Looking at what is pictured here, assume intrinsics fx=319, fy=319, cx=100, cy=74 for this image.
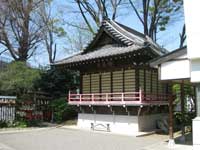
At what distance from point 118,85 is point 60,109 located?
7.47 m

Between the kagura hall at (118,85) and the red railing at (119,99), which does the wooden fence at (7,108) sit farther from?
the kagura hall at (118,85)

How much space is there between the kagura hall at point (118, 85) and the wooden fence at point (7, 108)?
4.59 m

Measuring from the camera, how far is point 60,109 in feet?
93.1

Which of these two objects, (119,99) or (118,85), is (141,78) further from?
(119,99)

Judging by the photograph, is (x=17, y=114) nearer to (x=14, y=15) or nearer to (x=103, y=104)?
(x=103, y=104)

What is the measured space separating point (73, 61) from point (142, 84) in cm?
571

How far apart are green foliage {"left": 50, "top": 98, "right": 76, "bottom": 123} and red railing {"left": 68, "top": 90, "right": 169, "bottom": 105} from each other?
8.87ft

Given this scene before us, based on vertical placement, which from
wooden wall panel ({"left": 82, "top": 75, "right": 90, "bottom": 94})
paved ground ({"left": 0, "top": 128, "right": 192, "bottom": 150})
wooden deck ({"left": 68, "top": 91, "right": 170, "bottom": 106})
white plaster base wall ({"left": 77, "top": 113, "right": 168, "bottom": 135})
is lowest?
paved ground ({"left": 0, "top": 128, "right": 192, "bottom": 150})

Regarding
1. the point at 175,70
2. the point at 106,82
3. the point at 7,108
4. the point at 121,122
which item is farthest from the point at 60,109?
the point at 175,70

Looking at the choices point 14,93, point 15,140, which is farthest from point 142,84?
point 14,93

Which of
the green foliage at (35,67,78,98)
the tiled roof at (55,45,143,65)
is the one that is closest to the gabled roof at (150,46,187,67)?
the tiled roof at (55,45,143,65)

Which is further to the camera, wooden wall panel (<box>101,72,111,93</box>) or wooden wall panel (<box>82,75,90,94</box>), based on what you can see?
wooden wall panel (<box>82,75,90,94</box>)

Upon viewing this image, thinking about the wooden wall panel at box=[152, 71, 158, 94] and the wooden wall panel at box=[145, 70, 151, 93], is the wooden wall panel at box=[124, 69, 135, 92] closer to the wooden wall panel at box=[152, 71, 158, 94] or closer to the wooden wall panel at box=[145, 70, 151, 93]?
the wooden wall panel at box=[145, 70, 151, 93]

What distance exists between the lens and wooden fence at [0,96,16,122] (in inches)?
936
